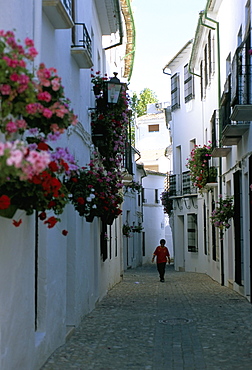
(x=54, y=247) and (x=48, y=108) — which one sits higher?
(x=48, y=108)

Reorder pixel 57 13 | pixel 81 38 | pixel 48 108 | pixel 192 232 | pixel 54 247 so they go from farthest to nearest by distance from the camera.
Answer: pixel 192 232, pixel 81 38, pixel 54 247, pixel 57 13, pixel 48 108

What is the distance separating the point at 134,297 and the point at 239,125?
5.12 metres

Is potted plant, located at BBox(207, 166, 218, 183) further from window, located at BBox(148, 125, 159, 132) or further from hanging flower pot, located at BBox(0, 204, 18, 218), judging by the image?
window, located at BBox(148, 125, 159, 132)

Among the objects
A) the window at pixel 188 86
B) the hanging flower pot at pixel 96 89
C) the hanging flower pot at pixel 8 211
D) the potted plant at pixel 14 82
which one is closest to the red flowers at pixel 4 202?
the potted plant at pixel 14 82

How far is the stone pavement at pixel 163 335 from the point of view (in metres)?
7.69

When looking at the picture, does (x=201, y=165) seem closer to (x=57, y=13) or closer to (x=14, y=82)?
(x=57, y=13)

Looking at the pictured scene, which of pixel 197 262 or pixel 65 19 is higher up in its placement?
pixel 65 19

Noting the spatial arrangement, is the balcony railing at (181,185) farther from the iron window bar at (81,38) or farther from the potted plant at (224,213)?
the iron window bar at (81,38)

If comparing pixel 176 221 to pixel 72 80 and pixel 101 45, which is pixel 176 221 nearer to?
pixel 101 45

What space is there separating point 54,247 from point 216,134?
1215 cm

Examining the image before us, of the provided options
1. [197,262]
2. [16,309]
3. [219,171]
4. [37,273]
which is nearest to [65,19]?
[37,273]

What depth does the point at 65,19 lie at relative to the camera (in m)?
7.89

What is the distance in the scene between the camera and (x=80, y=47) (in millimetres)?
10164

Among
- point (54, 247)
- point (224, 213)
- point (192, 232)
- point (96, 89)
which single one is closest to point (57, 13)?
point (54, 247)
